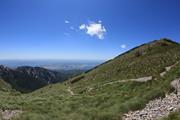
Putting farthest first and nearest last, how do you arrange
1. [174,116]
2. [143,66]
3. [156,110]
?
[143,66], [156,110], [174,116]

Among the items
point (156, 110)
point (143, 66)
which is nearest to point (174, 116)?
point (156, 110)

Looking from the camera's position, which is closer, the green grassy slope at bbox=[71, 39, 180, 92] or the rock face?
the rock face

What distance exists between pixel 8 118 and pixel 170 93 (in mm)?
13232

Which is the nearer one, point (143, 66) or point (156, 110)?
point (156, 110)

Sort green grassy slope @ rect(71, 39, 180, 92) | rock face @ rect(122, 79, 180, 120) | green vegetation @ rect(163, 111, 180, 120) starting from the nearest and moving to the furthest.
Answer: green vegetation @ rect(163, 111, 180, 120) → rock face @ rect(122, 79, 180, 120) → green grassy slope @ rect(71, 39, 180, 92)

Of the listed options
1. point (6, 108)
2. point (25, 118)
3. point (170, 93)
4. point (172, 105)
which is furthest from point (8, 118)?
point (170, 93)

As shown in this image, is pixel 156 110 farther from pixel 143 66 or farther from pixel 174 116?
pixel 143 66

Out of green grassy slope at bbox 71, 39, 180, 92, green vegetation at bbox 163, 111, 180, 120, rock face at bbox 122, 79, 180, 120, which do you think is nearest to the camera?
green vegetation at bbox 163, 111, 180, 120

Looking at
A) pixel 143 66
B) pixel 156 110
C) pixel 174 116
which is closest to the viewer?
pixel 174 116

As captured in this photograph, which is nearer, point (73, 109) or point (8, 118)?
point (8, 118)

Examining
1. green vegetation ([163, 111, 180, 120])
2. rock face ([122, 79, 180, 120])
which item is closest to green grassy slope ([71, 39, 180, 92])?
rock face ([122, 79, 180, 120])

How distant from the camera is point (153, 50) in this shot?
2968 inches

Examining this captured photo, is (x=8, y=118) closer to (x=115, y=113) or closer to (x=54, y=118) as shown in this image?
(x=54, y=118)

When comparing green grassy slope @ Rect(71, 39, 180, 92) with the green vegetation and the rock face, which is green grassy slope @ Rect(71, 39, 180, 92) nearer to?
the rock face
